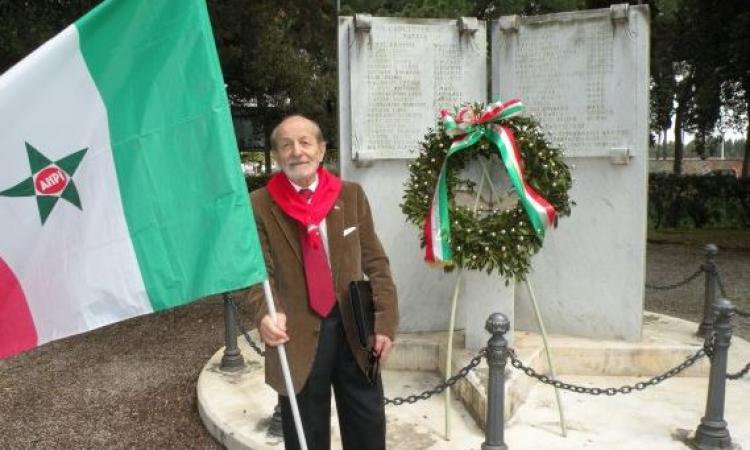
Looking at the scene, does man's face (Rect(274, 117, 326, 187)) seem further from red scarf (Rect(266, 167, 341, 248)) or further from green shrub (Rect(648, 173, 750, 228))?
green shrub (Rect(648, 173, 750, 228))

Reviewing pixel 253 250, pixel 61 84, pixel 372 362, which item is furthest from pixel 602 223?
pixel 61 84

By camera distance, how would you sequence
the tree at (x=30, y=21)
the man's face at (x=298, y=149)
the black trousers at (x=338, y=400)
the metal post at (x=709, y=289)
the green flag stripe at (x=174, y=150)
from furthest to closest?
the tree at (x=30, y=21) < the metal post at (x=709, y=289) < the black trousers at (x=338, y=400) < the man's face at (x=298, y=149) < the green flag stripe at (x=174, y=150)

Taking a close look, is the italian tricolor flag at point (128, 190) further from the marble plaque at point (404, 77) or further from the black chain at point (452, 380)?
the marble plaque at point (404, 77)

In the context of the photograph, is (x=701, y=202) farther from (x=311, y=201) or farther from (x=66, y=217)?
(x=66, y=217)

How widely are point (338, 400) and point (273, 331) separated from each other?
58cm

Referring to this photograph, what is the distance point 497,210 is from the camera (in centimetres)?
486

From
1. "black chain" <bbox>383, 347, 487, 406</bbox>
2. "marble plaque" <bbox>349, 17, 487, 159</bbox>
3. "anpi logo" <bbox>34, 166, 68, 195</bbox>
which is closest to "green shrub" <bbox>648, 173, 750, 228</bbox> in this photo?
"marble plaque" <bbox>349, 17, 487, 159</bbox>

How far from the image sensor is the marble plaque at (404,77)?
19.5 ft

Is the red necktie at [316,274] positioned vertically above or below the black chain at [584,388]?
above

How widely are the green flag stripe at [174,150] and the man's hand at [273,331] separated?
0.20 meters

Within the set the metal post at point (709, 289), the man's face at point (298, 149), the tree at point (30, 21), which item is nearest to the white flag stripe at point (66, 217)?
the man's face at point (298, 149)

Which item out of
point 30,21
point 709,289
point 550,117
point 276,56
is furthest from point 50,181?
point 276,56

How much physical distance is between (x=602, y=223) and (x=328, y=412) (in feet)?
12.2

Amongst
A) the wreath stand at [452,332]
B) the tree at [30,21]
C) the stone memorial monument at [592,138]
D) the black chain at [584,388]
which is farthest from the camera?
the tree at [30,21]
